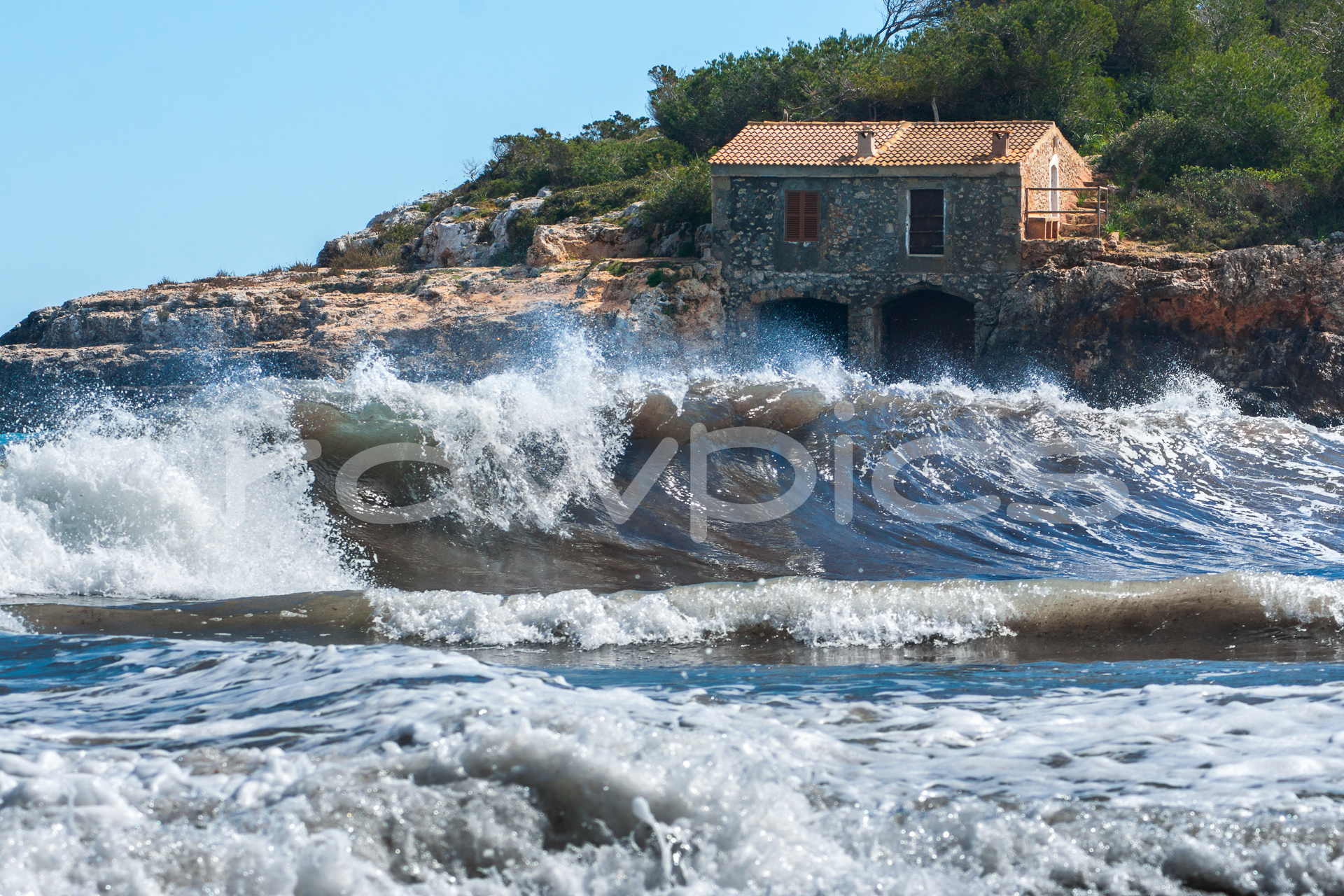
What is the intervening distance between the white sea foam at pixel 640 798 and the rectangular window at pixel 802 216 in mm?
20699

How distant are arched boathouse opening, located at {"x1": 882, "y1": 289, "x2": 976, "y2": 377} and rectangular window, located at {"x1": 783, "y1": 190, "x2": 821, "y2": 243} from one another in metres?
2.23

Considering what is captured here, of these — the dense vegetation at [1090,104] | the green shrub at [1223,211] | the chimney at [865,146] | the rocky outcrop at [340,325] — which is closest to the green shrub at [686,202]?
the dense vegetation at [1090,104]

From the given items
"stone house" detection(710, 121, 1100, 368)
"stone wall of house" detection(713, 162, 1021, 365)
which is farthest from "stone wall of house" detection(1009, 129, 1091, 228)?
"stone wall of house" detection(713, 162, 1021, 365)

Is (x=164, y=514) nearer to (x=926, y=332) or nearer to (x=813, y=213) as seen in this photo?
(x=813, y=213)

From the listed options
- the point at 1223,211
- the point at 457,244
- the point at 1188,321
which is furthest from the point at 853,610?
the point at 457,244

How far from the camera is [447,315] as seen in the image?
25766mm

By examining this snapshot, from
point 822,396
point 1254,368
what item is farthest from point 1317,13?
point 822,396

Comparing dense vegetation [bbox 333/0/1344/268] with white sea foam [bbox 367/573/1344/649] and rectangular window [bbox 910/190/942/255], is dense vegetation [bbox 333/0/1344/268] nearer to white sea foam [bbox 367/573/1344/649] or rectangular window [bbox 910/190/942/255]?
rectangular window [bbox 910/190/942/255]

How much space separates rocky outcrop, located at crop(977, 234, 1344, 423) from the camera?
2052cm

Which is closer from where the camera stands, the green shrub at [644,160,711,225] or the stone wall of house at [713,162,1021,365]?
the stone wall of house at [713,162,1021,365]

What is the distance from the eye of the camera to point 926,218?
24016 mm

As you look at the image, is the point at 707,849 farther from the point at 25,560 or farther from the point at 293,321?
the point at 293,321

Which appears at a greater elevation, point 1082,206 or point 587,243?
point 1082,206

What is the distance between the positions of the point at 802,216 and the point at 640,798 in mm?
21985
